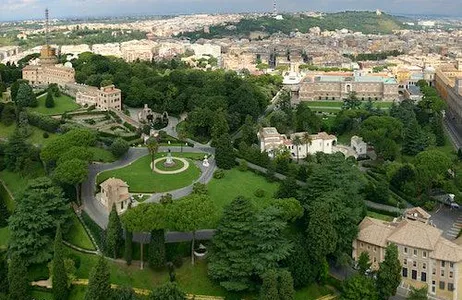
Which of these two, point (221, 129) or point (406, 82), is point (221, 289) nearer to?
point (221, 129)

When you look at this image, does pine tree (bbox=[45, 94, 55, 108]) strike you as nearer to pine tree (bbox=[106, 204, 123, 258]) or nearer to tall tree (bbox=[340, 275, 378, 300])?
pine tree (bbox=[106, 204, 123, 258])

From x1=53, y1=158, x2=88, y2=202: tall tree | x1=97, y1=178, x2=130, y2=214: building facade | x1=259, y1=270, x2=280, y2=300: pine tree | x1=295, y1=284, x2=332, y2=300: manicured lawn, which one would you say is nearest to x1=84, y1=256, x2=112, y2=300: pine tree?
x1=259, y1=270, x2=280, y2=300: pine tree

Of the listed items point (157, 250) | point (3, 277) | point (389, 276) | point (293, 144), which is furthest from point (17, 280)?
point (293, 144)

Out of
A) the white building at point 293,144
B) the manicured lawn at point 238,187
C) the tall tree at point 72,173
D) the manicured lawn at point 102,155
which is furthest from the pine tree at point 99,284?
the white building at point 293,144

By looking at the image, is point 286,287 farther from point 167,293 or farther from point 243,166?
point 243,166

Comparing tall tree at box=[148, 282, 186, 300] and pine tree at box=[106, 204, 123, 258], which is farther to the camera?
pine tree at box=[106, 204, 123, 258]

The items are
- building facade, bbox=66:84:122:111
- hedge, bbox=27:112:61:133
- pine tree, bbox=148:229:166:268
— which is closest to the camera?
pine tree, bbox=148:229:166:268

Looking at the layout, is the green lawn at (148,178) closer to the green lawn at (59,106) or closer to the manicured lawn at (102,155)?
the manicured lawn at (102,155)
